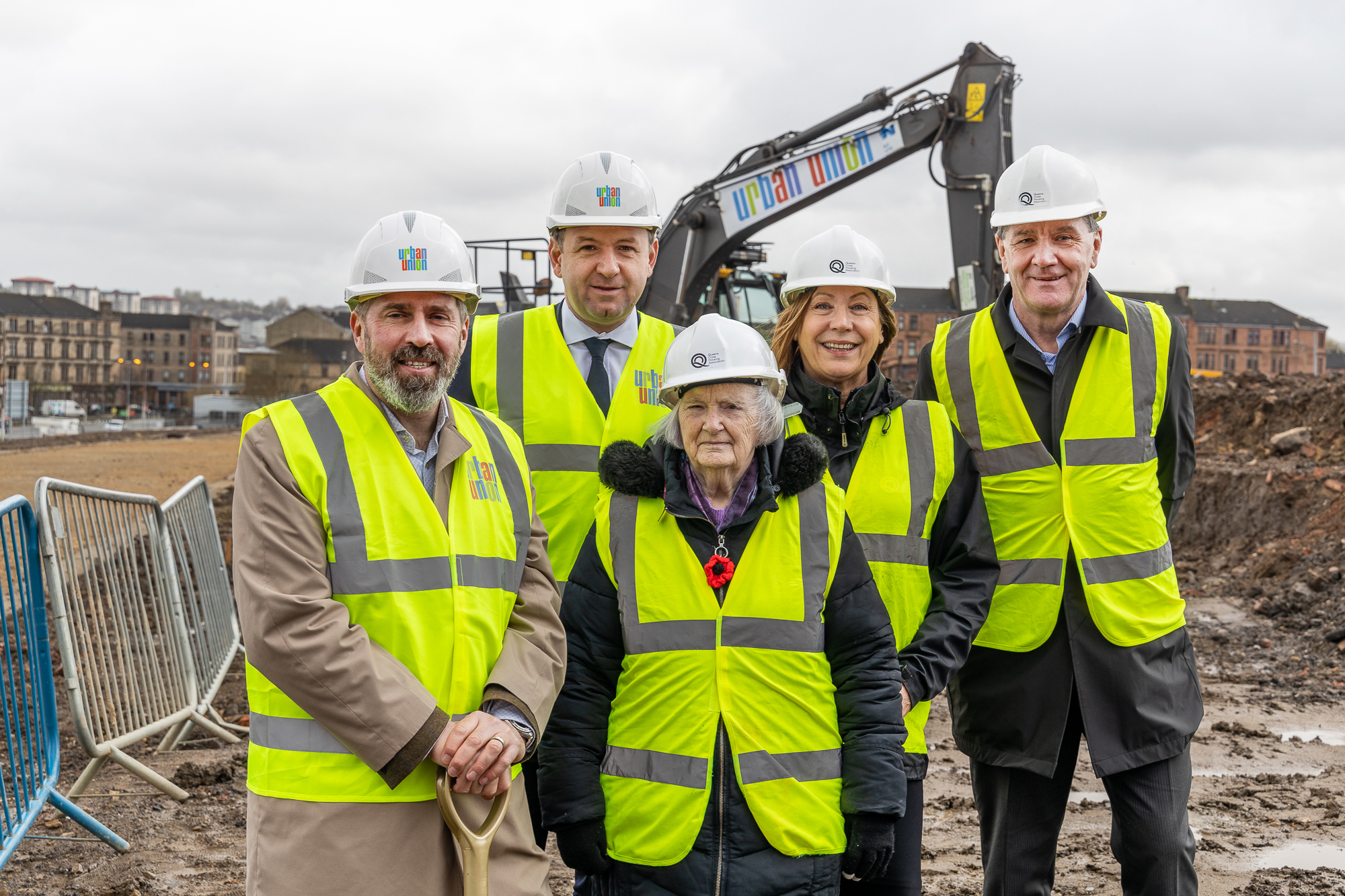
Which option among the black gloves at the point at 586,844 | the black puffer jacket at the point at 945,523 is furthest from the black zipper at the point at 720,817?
the black puffer jacket at the point at 945,523

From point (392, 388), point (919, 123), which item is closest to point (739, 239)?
point (919, 123)

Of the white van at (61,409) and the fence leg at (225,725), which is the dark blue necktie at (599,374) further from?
the white van at (61,409)

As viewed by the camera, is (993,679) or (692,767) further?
(993,679)

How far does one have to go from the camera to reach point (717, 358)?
2955mm

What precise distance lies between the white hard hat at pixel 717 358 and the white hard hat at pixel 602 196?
0.77 metres

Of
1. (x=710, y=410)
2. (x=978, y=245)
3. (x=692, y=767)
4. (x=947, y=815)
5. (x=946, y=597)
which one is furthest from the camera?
(x=978, y=245)

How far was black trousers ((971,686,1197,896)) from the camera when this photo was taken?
3295mm

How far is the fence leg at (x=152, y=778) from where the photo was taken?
205 inches

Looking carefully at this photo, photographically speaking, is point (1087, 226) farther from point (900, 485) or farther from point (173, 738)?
point (173, 738)

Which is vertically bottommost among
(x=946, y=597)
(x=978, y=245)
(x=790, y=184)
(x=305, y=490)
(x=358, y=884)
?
(x=358, y=884)

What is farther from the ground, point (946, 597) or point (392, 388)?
point (392, 388)

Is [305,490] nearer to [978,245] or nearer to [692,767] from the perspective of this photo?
[692,767]

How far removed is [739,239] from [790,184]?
0.95 m

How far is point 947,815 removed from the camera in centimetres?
564
